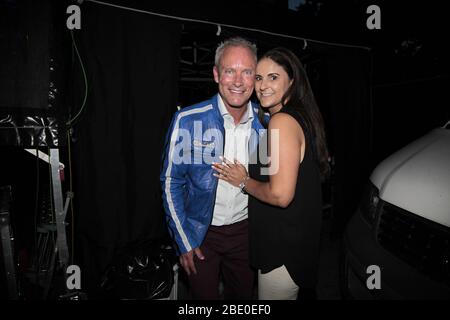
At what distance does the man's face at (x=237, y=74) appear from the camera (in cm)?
202

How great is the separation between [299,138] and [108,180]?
7.00 ft

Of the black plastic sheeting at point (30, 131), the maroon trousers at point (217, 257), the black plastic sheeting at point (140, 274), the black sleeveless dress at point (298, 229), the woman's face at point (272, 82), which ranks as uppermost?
the woman's face at point (272, 82)

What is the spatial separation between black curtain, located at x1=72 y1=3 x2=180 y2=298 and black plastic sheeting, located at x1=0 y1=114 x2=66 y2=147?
0.40 m

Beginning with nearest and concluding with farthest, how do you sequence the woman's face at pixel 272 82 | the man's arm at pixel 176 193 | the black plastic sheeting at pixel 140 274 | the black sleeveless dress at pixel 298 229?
the black sleeveless dress at pixel 298 229 < the woman's face at pixel 272 82 < the man's arm at pixel 176 193 < the black plastic sheeting at pixel 140 274

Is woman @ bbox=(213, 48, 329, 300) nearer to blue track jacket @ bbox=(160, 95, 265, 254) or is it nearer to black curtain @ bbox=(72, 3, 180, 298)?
blue track jacket @ bbox=(160, 95, 265, 254)

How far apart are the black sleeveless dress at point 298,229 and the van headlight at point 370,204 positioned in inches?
28.3

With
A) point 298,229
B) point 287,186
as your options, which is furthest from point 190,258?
point 287,186

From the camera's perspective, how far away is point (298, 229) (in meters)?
1.67

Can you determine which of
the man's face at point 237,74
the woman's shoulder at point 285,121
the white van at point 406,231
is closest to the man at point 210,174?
the man's face at point 237,74

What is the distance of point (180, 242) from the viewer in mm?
2045

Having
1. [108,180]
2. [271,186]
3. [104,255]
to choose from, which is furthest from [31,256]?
[271,186]

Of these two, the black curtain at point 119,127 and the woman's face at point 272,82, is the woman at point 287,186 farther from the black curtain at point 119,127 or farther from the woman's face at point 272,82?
the black curtain at point 119,127

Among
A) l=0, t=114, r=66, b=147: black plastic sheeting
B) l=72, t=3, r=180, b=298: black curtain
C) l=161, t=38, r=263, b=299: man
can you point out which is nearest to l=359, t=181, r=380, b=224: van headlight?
l=161, t=38, r=263, b=299: man

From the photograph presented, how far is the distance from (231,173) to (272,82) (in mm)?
705
